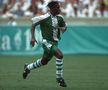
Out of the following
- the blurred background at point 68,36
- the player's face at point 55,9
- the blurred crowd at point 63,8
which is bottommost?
the blurred background at point 68,36

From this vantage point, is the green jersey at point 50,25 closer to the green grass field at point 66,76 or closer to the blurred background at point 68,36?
the green grass field at point 66,76

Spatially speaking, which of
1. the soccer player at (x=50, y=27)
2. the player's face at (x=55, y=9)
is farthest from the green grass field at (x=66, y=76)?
the player's face at (x=55, y=9)

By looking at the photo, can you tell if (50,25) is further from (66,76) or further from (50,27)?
(66,76)

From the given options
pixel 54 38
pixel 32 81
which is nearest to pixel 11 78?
pixel 32 81

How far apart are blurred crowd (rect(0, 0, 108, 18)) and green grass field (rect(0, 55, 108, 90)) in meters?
5.28

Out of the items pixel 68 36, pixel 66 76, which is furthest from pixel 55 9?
pixel 68 36

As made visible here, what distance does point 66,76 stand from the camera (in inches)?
583

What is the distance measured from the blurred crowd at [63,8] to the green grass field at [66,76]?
528cm

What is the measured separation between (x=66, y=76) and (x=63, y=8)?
1105 centimetres

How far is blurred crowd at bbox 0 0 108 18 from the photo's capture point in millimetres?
25094

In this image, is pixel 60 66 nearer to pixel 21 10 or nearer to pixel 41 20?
pixel 41 20

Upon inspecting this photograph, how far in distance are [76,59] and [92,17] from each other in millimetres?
4194

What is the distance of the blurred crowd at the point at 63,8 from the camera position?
82.3 ft

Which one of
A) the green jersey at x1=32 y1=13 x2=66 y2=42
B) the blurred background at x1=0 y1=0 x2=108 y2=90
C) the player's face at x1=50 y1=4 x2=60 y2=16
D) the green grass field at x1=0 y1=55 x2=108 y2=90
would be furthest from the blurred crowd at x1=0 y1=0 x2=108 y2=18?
the player's face at x1=50 y1=4 x2=60 y2=16
